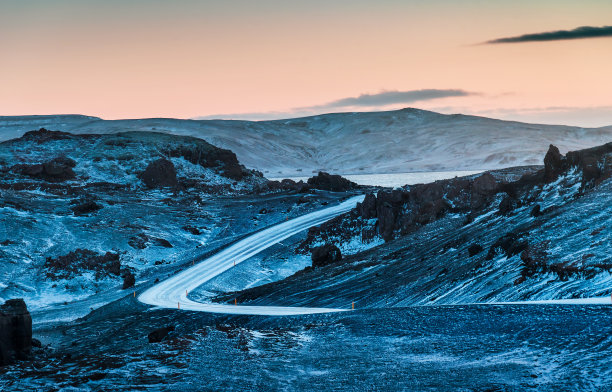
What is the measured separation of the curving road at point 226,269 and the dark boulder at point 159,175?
1353 inches

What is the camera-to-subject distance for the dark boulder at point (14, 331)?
3678 cm

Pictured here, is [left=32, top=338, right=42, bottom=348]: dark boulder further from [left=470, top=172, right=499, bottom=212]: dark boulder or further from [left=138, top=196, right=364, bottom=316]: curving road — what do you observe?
[left=470, top=172, right=499, bottom=212]: dark boulder

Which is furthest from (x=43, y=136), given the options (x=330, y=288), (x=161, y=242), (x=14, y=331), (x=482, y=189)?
(x=14, y=331)

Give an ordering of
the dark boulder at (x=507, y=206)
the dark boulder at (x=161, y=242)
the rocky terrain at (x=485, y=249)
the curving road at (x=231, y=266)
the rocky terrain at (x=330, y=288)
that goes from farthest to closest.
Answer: the dark boulder at (x=161, y=242), the dark boulder at (x=507, y=206), the curving road at (x=231, y=266), the rocky terrain at (x=485, y=249), the rocky terrain at (x=330, y=288)

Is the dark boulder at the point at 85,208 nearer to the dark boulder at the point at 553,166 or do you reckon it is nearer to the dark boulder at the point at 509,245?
the dark boulder at the point at 553,166

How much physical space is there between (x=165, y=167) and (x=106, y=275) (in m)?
51.8

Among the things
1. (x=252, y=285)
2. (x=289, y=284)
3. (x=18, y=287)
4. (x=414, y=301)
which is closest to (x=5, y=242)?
(x=18, y=287)

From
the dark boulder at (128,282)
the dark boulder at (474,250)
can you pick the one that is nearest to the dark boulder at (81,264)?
the dark boulder at (128,282)

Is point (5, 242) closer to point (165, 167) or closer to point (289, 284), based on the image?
point (289, 284)

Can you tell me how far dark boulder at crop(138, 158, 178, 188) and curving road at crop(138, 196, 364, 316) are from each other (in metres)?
34.4

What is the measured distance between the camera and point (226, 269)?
69000mm

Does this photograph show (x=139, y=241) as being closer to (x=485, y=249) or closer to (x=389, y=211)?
(x=389, y=211)

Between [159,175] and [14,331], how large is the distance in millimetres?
85608

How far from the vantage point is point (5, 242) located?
7650cm
